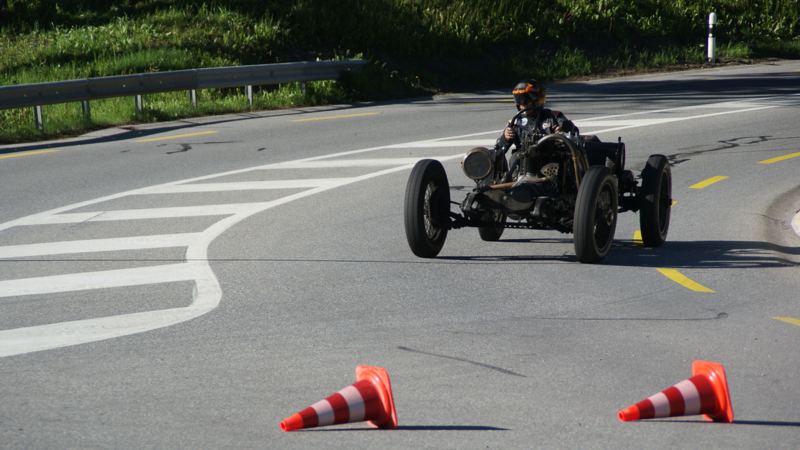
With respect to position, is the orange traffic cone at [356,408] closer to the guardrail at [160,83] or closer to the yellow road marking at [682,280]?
the yellow road marking at [682,280]

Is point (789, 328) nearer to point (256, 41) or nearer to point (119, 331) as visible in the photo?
point (119, 331)

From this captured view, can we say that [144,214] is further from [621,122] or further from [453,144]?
[621,122]

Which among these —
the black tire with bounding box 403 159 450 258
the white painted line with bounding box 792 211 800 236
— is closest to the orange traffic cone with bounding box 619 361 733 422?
the black tire with bounding box 403 159 450 258

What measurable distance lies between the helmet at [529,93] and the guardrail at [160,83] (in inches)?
385

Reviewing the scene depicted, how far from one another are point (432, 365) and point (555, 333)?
0.99 m

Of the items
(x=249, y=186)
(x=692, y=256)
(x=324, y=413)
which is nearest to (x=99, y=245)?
(x=249, y=186)

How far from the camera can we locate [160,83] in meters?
16.0

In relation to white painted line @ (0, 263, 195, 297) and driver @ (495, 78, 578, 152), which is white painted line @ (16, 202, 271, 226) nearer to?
white painted line @ (0, 263, 195, 297)

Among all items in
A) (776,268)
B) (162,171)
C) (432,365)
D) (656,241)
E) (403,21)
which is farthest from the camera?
(403,21)

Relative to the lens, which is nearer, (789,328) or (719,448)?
(719,448)

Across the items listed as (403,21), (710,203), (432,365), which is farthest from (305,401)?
(403,21)

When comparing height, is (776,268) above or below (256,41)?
below

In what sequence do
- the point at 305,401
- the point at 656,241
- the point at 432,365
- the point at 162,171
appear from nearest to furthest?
the point at 305,401
the point at 432,365
the point at 656,241
the point at 162,171

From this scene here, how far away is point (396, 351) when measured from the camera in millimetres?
5164
